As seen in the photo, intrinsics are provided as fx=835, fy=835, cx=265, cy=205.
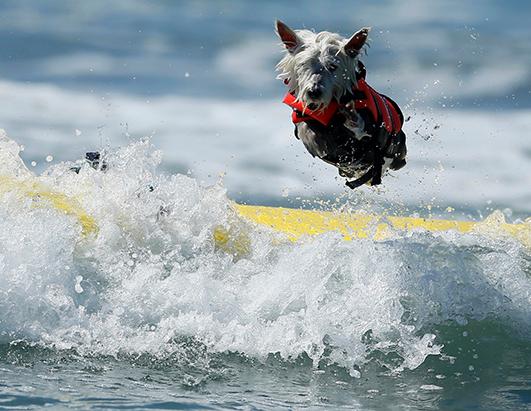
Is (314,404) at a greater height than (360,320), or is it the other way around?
(360,320)

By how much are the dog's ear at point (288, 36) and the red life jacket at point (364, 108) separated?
33 centimetres

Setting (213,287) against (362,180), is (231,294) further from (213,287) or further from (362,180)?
(362,180)

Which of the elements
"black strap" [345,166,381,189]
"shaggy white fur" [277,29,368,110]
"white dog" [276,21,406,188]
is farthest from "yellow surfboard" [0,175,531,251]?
"shaggy white fur" [277,29,368,110]

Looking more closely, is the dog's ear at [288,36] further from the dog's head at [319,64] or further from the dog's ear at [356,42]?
the dog's ear at [356,42]

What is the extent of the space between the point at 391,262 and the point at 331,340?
1.02 m

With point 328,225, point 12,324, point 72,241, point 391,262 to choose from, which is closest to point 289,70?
point 391,262

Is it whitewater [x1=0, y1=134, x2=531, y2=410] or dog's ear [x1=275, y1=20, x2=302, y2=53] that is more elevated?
dog's ear [x1=275, y1=20, x2=302, y2=53]

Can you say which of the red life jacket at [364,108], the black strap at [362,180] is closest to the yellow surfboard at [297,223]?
the black strap at [362,180]

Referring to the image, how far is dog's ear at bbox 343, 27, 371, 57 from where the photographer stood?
18.3ft

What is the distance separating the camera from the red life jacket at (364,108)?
577cm

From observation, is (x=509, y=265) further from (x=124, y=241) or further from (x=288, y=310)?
(x=124, y=241)

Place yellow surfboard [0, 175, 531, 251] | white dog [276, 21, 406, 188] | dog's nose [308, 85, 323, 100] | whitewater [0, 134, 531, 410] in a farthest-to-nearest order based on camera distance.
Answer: yellow surfboard [0, 175, 531, 251] < white dog [276, 21, 406, 188] < dog's nose [308, 85, 323, 100] < whitewater [0, 134, 531, 410]

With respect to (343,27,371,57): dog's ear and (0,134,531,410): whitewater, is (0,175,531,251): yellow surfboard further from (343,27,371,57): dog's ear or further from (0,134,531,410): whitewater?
(343,27,371,57): dog's ear

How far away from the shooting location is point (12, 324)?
5.34 meters
